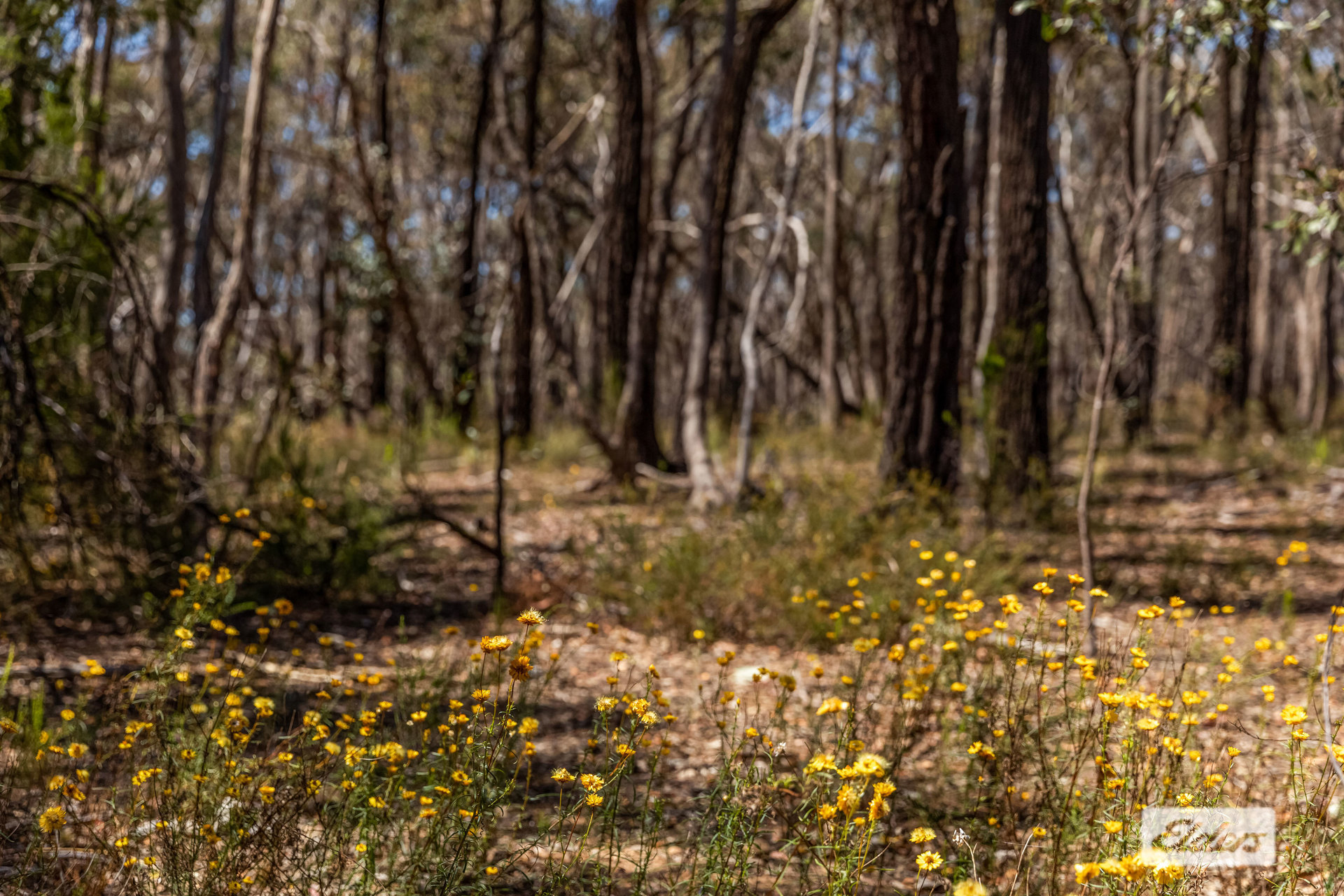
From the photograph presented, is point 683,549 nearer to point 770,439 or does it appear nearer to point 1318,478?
point 770,439

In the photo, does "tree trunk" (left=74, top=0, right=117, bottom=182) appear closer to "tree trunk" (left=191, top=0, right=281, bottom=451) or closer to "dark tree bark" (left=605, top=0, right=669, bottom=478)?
"tree trunk" (left=191, top=0, right=281, bottom=451)

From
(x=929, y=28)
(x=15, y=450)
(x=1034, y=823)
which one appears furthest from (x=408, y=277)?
(x=1034, y=823)

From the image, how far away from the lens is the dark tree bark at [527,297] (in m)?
8.05

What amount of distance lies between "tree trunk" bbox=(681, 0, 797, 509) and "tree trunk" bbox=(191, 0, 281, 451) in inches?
107

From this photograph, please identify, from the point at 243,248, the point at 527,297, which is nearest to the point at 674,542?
the point at 243,248

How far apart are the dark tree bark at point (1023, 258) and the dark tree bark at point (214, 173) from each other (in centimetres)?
457

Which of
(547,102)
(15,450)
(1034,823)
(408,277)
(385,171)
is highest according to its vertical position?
(547,102)

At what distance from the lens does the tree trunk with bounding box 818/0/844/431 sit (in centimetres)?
1132

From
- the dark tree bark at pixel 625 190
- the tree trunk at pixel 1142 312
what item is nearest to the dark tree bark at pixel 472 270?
the dark tree bark at pixel 625 190

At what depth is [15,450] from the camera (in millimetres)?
2939

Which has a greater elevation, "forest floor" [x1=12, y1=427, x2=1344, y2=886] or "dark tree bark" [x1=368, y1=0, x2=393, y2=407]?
"dark tree bark" [x1=368, y1=0, x2=393, y2=407]

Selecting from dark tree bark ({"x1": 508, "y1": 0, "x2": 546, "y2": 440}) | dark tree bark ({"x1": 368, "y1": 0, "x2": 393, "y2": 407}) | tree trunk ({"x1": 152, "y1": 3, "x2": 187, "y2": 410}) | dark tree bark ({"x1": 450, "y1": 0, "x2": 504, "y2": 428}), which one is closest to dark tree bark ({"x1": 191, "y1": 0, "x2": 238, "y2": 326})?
tree trunk ({"x1": 152, "y1": 3, "x2": 187, "y2": 410})

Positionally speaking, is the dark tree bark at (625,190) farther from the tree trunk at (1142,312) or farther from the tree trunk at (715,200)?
the tree trunk at (1142,312)

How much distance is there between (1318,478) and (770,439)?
446 centimetres
